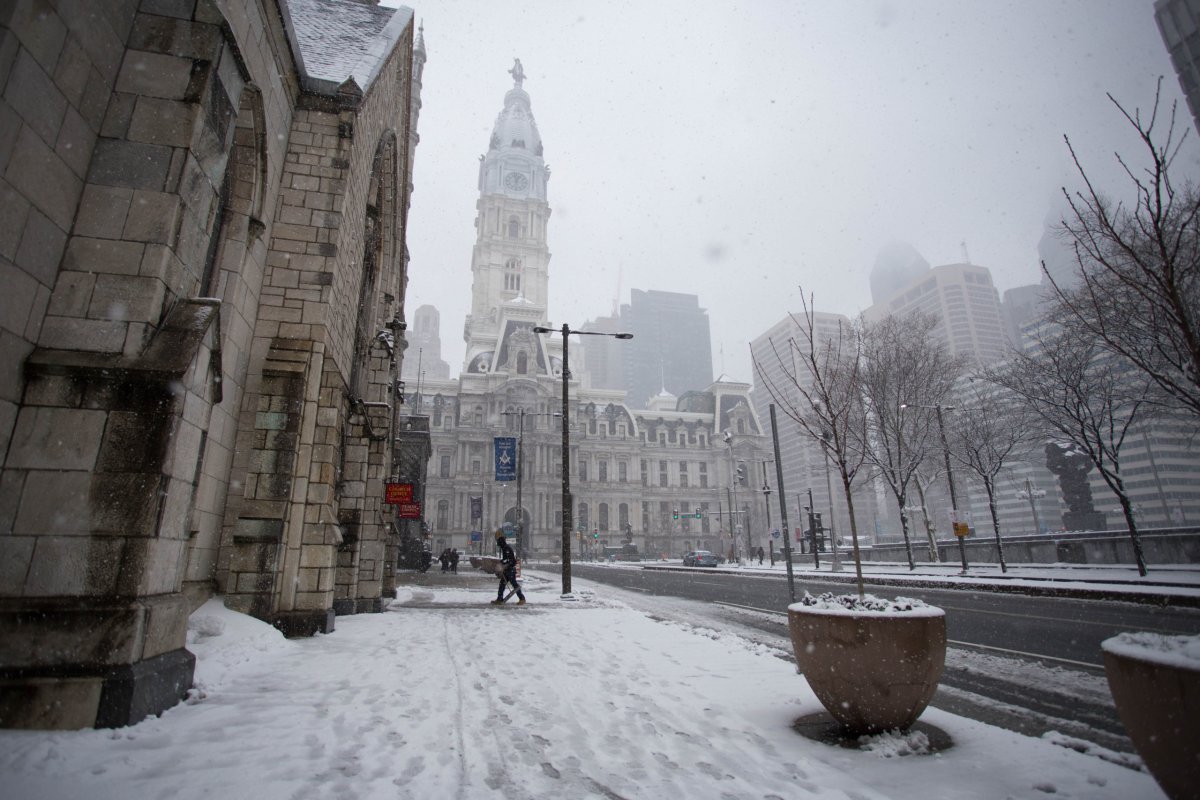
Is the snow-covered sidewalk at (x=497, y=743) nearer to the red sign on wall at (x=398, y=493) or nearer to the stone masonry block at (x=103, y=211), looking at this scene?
the stone masonry block at (x=103, y=211)

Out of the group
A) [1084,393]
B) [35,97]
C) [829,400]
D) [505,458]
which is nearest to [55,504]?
[35,97]

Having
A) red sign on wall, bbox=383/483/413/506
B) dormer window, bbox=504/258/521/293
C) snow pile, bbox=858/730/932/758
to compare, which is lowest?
snow pile, bbox=858/730/932/758

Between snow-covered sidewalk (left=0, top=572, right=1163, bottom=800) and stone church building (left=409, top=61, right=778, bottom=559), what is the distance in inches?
2047

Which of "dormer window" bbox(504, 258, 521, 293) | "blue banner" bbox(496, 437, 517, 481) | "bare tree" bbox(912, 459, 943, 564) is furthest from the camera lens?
"dormer window" bbox(504, 258, 521, 293)

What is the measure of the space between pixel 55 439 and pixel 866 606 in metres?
5.87

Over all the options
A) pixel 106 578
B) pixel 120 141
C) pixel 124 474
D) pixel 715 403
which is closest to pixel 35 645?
pixel 106 578

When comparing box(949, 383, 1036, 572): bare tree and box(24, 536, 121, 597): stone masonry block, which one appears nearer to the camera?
box(24, 536, 121, 597): stone masonry block

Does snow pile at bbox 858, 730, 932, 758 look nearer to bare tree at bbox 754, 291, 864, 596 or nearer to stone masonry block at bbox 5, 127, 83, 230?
bare tree at bbox 754, 291, 864, 596

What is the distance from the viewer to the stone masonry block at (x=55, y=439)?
371 centimetres

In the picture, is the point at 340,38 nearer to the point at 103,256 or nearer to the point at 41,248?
the point at 103,256

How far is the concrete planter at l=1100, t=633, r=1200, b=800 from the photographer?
2178 millimetres

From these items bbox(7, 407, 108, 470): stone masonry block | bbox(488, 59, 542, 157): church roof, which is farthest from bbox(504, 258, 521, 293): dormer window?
bbox(7, 407, 108, 470): stone masonry block

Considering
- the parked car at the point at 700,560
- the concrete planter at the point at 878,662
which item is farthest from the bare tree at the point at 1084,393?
the parked car at the point at 700,560

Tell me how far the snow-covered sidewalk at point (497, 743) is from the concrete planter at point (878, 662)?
0.71ft
